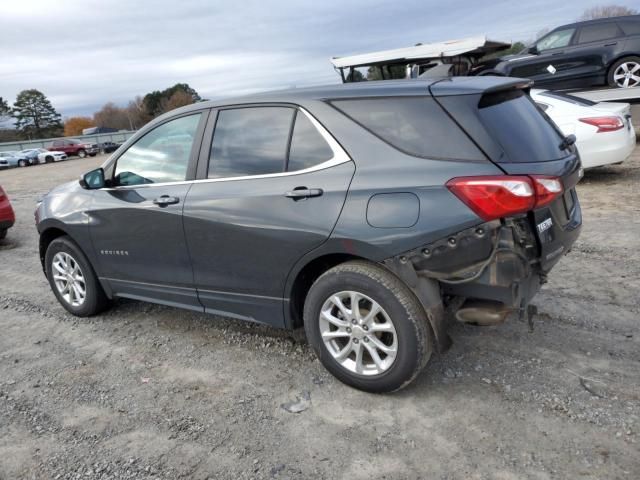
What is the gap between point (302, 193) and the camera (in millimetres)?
3105

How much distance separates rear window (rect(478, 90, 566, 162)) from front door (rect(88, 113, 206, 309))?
1.97m

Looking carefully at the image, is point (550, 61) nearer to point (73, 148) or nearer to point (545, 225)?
point (545, 225)

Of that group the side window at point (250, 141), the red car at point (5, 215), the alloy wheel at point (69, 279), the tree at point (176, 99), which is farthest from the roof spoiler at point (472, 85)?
the tree at point (176, 99)

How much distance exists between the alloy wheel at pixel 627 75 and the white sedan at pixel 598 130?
9.78ft

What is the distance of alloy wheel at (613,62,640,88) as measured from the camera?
33.6ft

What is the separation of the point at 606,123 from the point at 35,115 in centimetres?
9408

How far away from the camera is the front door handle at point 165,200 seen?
368 cm

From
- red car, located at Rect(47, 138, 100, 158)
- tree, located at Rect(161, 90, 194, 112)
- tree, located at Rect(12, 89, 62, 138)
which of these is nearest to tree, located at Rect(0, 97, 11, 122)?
tree, located at Rect(12, 89, 62, 138)

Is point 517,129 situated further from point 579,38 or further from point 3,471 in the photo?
point 579,38

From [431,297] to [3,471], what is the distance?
240 cm

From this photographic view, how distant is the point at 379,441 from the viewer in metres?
2.73

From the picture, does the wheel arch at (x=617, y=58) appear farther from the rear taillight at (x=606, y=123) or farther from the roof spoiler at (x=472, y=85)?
the roof spoiler at (x=472, y=85)

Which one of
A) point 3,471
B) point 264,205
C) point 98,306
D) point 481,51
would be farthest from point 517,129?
point 481,51

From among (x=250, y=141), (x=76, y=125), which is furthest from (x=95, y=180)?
(x=76, y=125)
